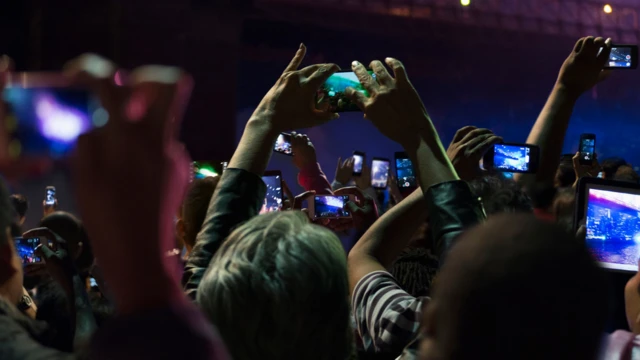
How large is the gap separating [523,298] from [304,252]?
0.42m

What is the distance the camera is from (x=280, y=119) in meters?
1.39

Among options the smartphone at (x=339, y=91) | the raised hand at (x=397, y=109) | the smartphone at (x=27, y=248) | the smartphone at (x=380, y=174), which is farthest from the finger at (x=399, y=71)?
the smartphone at (x=380, y=174)

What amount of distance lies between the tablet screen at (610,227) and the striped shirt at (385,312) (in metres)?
0.80

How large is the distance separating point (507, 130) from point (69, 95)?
8.35 meters

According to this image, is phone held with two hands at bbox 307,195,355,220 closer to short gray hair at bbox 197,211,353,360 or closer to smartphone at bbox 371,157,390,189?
short gray hair at bbox 197,211,353,360

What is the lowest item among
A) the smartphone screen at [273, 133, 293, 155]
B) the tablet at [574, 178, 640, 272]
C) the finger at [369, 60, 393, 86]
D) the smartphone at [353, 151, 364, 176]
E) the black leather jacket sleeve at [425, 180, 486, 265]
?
the smartphone at [353, 151, 364, 176]

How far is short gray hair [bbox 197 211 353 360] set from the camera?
0.91m

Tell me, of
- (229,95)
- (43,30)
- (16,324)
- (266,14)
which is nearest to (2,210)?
(16,324)

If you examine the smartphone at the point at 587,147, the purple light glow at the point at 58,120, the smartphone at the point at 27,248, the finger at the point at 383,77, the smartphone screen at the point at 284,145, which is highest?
the finger at the point at 383,77

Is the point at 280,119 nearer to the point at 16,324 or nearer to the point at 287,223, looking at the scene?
the point at 287,223

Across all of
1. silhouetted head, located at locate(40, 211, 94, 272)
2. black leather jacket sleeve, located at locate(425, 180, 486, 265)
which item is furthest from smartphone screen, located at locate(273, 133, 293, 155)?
black leather jacket sleeve, located at locate(425, 180, 486, 265)

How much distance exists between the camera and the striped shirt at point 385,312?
1.24 metres

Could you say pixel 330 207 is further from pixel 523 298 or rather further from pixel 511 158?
pixel 523 298

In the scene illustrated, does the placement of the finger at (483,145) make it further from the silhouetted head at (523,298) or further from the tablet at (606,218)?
the silhouetted head at (523,298)
